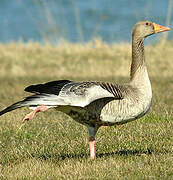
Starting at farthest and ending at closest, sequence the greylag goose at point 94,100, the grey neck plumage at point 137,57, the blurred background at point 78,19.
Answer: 1. the blurred background at point 78,19
2. the grey neck plumage at point 137,57
3. the greylag goose at point 94,100

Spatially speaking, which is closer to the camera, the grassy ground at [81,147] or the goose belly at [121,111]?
the grassy ground at [81,147]

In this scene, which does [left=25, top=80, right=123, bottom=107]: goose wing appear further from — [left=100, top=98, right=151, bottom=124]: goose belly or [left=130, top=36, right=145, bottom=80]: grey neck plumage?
[left=130, top=36, right=145, bottom=80]: grey neck plumage

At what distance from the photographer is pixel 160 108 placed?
9.13m

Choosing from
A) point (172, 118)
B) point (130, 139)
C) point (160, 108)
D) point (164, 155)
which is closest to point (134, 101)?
point (164, 155)

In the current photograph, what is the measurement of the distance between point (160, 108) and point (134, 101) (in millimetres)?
3666

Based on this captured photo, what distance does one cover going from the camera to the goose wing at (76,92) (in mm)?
5152

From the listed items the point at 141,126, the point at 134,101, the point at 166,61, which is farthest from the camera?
the point at 166,61

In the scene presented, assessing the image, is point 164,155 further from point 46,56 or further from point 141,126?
point 46,56

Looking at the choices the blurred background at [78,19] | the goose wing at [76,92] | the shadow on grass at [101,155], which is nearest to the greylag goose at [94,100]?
the goose wing at [76,92]

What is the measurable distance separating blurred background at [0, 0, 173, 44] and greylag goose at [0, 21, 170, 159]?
1096 cm

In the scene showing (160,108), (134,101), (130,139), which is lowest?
(160,108)

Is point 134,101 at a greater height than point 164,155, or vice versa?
point 134,101

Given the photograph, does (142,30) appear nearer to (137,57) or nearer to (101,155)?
(137,57)

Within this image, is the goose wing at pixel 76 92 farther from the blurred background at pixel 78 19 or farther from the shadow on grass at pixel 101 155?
the blurred background at pixel 78 19
